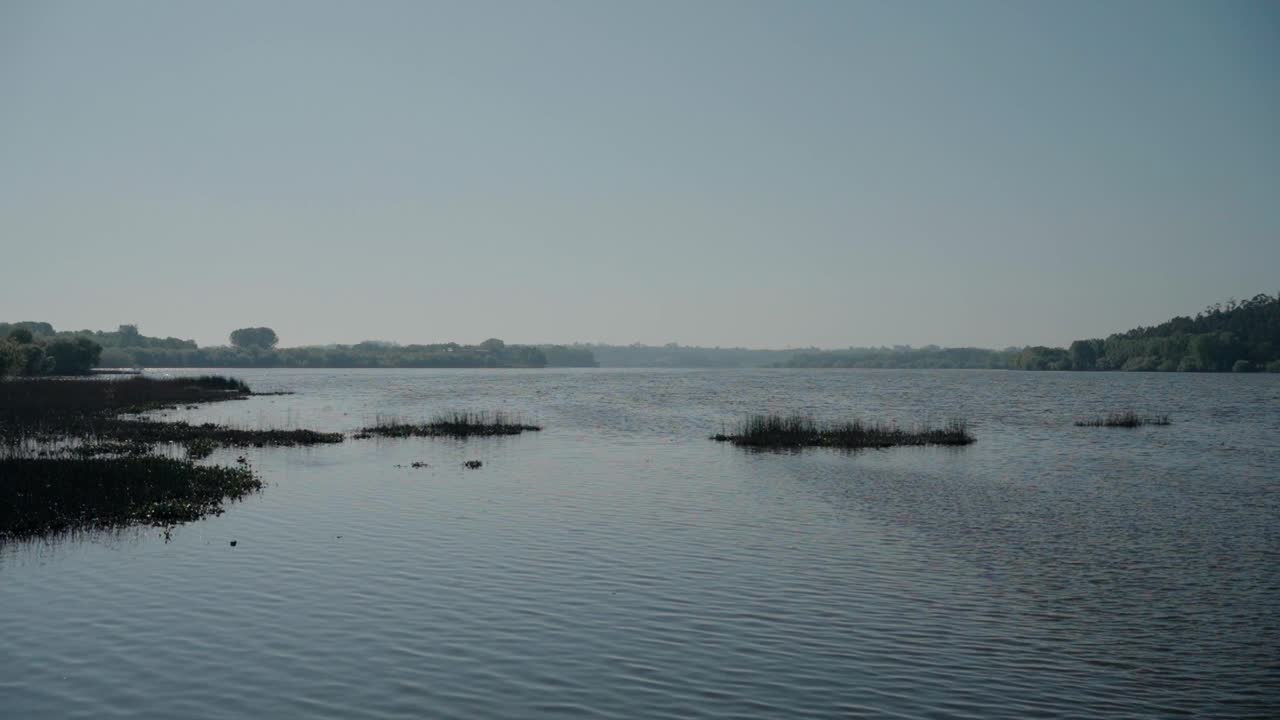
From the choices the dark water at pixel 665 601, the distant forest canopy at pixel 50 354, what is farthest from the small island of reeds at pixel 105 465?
the distant forest canopy at pixel 50 354

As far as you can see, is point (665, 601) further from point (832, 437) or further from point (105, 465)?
point (832, 437)

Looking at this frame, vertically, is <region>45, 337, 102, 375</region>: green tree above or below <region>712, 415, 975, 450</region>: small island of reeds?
above

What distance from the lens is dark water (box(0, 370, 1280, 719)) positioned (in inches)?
521

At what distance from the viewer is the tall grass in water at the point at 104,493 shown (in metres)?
25.2

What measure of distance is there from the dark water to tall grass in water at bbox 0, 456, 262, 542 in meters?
1.62

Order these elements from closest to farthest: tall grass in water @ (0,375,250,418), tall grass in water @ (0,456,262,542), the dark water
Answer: the dark water, tall grass in water @ (0,456,262,542), tall grass in water @ (0,375,250,418)

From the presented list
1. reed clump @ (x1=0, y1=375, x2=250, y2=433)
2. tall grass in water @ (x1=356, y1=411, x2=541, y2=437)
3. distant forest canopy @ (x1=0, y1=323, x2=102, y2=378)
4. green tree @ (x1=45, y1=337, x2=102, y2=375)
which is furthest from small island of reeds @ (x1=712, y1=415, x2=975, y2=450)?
green tree @ (x1=45, y1=337, x2=102, y2=375)

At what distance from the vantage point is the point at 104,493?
27.9 meters

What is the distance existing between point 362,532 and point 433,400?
8267 centimetres

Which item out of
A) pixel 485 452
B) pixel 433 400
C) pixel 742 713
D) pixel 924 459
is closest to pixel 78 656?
pixel 742 713

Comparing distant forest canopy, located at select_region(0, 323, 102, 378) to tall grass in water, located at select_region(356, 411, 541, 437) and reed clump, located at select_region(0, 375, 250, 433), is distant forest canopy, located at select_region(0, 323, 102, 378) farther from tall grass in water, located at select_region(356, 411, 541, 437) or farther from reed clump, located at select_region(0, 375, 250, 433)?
tall grass in water, located at select_region(356, 411, 541, 437)

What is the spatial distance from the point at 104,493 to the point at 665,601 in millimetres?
19069

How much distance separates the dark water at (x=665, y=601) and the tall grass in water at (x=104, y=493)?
1620mm

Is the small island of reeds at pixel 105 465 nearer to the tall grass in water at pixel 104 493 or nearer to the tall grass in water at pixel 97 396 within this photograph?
the tall grass in water at pixel 104 493
